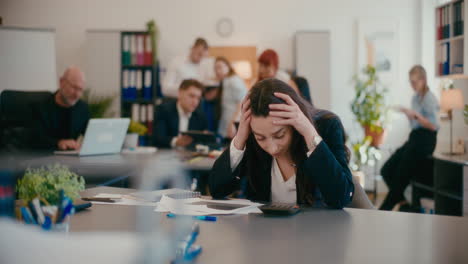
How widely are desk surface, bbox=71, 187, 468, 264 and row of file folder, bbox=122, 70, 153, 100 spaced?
15.2 ft

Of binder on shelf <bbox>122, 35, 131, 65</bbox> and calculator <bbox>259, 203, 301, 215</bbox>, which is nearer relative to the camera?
calculator <bbox>259, 203, 301, 215</bbox>

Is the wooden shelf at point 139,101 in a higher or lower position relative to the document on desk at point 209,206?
higher

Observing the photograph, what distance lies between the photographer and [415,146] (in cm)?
461

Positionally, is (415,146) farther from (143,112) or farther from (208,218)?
(208,218)

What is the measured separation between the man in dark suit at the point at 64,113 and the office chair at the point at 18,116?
0.06 m

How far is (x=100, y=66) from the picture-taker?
618 centimetres

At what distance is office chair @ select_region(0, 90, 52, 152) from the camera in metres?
3.37

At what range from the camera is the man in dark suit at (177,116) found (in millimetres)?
3969

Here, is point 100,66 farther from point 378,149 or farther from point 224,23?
point 378,149

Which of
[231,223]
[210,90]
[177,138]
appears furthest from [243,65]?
[231,223]

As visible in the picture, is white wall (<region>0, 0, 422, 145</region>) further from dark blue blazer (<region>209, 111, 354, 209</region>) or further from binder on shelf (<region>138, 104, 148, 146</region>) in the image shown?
dark blue blazer (<region>209, 111, 354, 209</region>)

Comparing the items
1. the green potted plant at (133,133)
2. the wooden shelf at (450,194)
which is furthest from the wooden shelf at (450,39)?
the green potted plant at (133,133)

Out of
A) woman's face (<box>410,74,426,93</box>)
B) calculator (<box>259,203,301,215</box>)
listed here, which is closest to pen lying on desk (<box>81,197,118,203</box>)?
calculator (<box>259,203,301,215</box>)

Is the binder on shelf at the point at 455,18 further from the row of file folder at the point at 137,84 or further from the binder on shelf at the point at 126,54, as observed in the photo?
the binder on shelf at the point at 126,54
